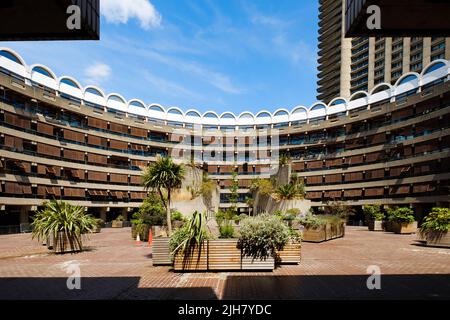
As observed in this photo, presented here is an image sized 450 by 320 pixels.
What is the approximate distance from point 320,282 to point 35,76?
4614cm

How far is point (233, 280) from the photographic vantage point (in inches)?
394

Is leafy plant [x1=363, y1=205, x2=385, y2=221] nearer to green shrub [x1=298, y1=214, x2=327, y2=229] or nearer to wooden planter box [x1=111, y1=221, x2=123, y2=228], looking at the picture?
green shrub [x1=298, y1=214, x2=327, y2=229]

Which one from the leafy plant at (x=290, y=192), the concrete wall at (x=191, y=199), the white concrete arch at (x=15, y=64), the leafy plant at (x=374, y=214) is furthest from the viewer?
the white concrete arch at (x=15, y=64)

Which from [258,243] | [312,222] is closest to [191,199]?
[312,222]

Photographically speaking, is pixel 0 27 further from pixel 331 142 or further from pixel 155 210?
pixel 331 142

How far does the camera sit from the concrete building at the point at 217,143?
3984cm

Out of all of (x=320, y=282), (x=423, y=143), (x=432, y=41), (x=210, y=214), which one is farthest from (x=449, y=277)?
(x=432, y=41)

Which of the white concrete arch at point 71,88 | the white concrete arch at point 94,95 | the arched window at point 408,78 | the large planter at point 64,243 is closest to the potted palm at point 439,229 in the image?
the large planter at point 64,243

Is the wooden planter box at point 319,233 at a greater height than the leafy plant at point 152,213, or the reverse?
the leafy plant at point 152,213

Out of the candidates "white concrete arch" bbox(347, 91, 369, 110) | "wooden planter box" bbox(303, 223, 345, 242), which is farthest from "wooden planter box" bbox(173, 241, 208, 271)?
"white concrete arch" bbox(347, 91, 369, 110)

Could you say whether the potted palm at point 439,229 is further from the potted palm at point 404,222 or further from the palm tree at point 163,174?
the palm tree at point 163,174

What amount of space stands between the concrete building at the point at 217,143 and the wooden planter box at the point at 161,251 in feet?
92.2

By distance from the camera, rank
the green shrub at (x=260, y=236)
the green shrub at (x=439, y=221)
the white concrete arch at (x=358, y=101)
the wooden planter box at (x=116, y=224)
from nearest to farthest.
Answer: the green shrub at (x=260, y=236) → the green shrub at (x=439, y=221) → the wooden planter box at (x=116, y=224) → the white concrete arch at (x=358, y=101)
